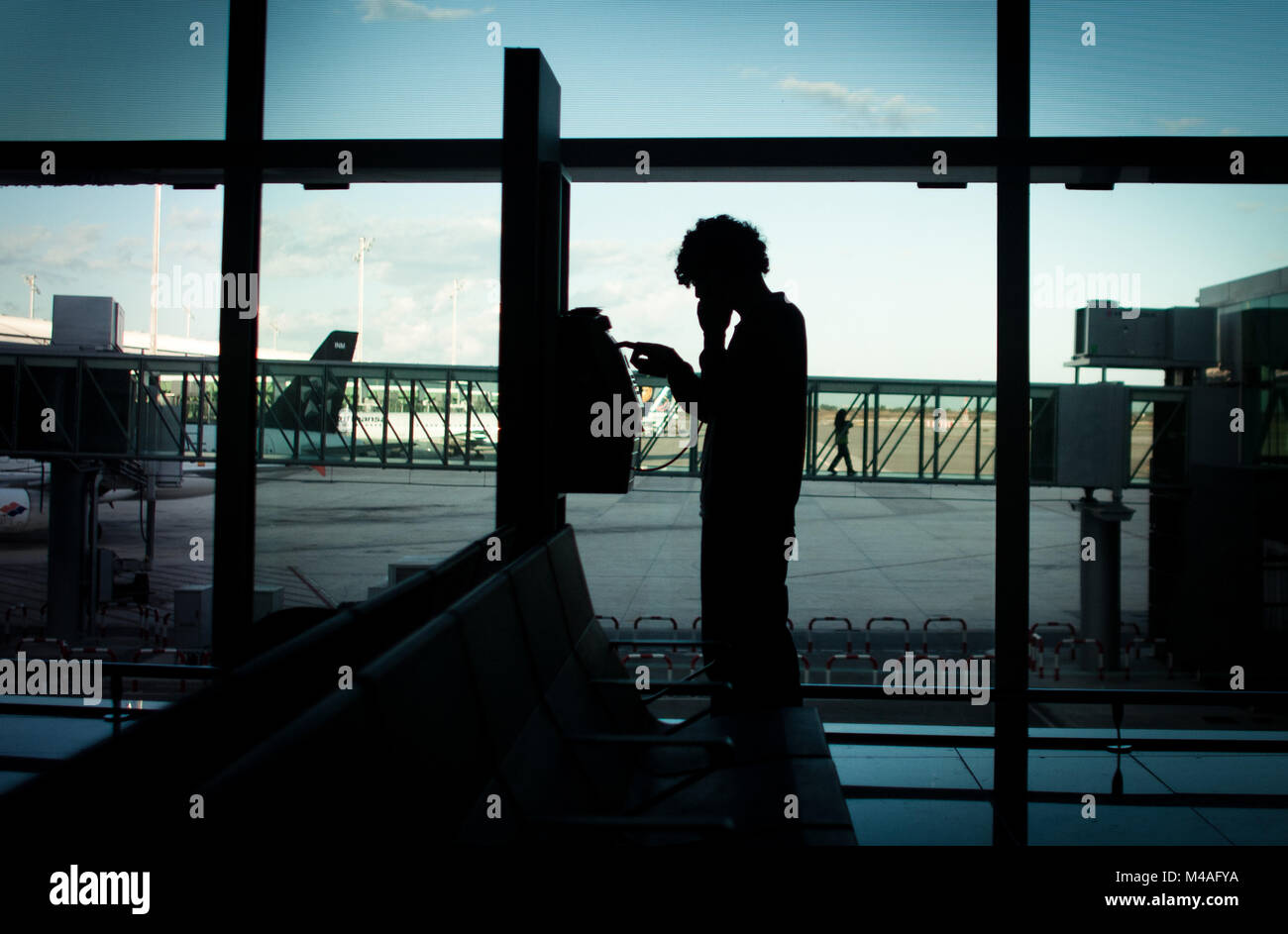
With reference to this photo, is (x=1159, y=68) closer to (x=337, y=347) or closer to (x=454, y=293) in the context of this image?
(x=454, y=293)

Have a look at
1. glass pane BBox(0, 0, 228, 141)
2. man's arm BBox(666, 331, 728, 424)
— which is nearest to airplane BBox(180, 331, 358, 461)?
glass pane BBox(0, 0, 228, 141)

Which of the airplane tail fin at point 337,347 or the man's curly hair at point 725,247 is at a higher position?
the airplane tail fin at point 337,347

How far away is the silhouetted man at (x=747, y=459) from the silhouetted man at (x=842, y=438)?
8.31 metres

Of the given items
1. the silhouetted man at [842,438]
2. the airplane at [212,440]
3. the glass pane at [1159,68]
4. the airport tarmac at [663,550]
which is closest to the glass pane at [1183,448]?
the glass pane at [1159,68]

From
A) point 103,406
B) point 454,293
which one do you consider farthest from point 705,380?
point 103,406

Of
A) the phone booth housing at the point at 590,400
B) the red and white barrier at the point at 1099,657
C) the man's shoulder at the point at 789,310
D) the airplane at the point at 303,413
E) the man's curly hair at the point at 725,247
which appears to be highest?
the airplane at the point at 303,413

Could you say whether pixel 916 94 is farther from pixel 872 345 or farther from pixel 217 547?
pixel 217 547

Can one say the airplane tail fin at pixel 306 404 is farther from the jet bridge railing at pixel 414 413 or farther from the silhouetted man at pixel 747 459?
the silhouetted man at pixel 747 459

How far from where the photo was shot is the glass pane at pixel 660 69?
3318mm

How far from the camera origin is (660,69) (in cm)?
346

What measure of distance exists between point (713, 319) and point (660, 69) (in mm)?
1274

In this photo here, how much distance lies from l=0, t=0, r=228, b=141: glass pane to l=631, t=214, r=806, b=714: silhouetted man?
7.08 feet

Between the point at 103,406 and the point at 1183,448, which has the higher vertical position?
the point at 103,406
